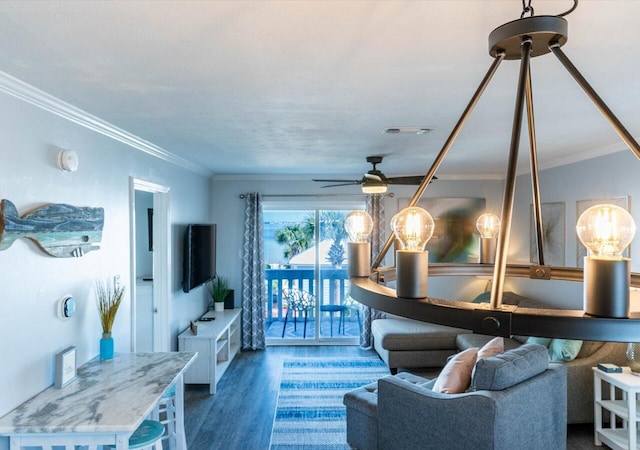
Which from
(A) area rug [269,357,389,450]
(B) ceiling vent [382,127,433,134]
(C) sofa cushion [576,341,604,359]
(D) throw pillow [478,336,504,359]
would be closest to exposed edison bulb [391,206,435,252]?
(B) ceiling vent [382,127,433,134]

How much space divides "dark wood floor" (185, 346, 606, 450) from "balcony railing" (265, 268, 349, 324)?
3.46ft

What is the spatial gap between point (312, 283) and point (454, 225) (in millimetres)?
2212

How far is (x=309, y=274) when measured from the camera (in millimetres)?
6199

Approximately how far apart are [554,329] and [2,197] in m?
2.27

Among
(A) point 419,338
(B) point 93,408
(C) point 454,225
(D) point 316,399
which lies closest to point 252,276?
(D) point 316,399

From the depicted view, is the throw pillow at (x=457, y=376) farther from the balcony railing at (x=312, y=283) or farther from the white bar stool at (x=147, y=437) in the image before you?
the balcony railing at (x=312, y=283)

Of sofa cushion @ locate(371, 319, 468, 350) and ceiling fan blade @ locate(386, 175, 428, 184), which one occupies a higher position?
ceiling fan blade @ locate(386, 175, 428, 184)

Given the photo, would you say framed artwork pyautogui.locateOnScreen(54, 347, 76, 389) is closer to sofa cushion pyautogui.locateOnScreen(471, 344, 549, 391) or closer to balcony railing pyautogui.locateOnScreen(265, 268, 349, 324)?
sofa cushion pyautogui.locateOnScreen(471, 344, 549, 391)

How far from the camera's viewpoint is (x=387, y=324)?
535 centimetres

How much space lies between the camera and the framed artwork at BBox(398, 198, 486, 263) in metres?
5.96

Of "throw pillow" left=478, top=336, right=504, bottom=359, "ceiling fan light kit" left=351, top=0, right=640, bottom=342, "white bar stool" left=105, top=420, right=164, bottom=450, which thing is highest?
"ceiling fan light kit" left=351, top=0, right=640, bottom=342

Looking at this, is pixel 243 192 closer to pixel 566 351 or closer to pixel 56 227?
pixel 56 227

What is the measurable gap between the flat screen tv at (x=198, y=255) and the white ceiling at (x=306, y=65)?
1.59 metres

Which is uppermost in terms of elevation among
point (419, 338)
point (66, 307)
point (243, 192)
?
point (243, 192)
